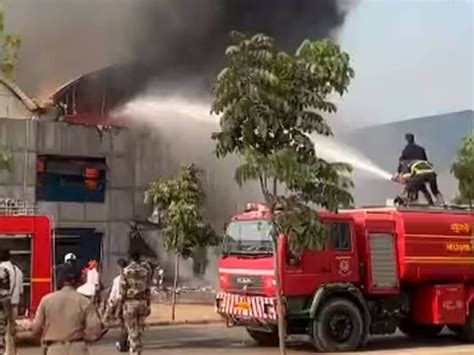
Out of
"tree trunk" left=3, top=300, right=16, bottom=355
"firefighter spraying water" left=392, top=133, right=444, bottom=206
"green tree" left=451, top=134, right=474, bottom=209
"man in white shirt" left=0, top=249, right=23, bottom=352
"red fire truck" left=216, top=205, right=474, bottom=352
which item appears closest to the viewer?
"tree trunk" left=3, top=300, right=16, bottom=355

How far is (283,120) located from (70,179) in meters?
17.3

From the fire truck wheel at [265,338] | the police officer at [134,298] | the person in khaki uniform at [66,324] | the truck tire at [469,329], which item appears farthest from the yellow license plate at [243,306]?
the person in khaki uniform at [66,324]

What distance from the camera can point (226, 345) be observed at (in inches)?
598

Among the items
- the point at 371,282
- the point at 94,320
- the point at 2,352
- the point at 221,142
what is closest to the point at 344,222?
the point at 371,282

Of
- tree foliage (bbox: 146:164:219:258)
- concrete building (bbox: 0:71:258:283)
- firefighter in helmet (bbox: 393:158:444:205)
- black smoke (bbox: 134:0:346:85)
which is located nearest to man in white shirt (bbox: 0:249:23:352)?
firefighter in helmet (bbox: 393:158:444:205)

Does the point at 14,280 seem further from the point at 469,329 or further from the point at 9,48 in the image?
the point at 469,329

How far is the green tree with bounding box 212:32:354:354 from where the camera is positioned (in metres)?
9.85

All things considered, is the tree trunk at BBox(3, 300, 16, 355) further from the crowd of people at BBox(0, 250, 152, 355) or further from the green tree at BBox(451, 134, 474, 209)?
the green tree at BBox(451, 134, 474, 209)

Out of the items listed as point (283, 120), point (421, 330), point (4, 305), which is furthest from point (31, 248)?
point (421, 330)

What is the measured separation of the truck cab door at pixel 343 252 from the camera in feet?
45.9

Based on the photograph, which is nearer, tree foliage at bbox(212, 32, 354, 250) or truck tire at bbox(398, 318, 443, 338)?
tree foliage at bbox(212, 32, 354, 250)

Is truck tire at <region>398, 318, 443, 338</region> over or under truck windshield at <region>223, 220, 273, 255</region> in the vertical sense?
under

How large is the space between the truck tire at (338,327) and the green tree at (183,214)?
7.48 metres

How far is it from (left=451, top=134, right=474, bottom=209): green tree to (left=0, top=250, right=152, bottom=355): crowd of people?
397 inches
